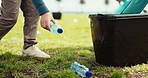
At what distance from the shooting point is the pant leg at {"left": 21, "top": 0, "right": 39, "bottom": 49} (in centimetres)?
308

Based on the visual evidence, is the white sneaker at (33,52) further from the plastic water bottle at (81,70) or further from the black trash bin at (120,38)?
the black trash bin at (120,38)

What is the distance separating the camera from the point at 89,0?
70.2ft

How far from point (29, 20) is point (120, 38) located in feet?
2.97

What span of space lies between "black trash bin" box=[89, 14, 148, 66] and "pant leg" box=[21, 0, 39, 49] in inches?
22.7

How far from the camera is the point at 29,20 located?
10.3ft

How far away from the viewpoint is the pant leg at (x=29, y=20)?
3078 millimetres

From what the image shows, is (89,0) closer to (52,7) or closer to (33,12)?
(52,7)

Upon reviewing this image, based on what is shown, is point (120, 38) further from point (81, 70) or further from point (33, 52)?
point (33, 52)

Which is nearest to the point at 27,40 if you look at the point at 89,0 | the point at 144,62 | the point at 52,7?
the point at 144,62

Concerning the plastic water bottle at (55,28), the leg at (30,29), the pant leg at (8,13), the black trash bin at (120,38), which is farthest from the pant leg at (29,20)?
the plastic water bottle at (55,28)

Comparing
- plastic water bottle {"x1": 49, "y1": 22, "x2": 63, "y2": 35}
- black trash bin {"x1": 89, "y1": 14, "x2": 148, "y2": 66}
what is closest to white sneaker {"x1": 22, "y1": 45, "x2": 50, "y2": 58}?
black trash bin {"x1": 89, "y1": 14, "x2": 148, "y2": 66}

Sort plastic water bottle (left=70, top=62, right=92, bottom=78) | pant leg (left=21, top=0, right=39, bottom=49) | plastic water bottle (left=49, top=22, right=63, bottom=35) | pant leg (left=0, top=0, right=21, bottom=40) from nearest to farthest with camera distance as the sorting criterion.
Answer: plastic water bottle (left=49, top=22, right=63, bottom=35), plastic water bottle (left=70, top=62, right=92, bottom=78), pant leg (left=0, top=0, right=21, bottom=40), pant leg (left=21, top=0, right=39, bottom=49)

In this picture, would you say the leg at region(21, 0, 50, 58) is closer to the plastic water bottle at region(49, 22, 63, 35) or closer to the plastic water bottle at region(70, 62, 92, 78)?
the plastic water bottle at region(70, 62, 92, 78)

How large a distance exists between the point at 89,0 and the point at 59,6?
109 inches
